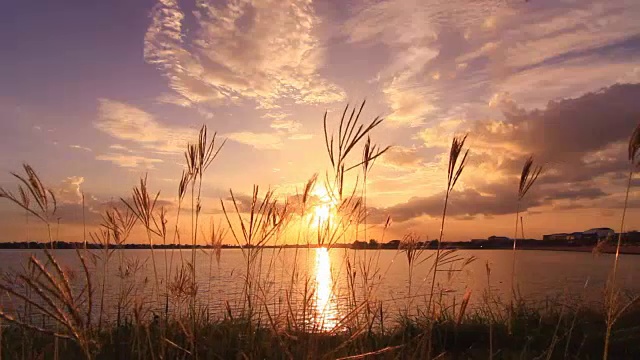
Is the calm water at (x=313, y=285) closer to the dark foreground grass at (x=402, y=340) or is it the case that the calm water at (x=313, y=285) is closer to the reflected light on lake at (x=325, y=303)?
the reflected light on lake at (x=325, y=303)

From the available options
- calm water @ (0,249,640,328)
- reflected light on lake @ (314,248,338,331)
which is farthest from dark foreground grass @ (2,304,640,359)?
calm water @ (0,249,640,328)

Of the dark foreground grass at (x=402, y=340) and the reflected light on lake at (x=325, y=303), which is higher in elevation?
the reflected light on lake at (x=325, y=303)

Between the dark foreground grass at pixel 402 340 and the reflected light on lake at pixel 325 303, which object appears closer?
the reflected light on lake at pixel 325 303

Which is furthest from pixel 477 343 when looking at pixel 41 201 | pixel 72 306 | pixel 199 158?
pixel 72 306

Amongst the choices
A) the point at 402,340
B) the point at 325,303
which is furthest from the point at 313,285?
the point at 402,340

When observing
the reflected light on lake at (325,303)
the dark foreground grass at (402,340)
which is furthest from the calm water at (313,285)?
the dark foreground grass at (402,340)

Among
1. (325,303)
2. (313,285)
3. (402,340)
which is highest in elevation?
(313,285)

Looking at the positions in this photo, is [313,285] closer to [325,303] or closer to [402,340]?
[325,303]

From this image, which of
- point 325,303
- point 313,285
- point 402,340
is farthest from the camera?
point 325,303

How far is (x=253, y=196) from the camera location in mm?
3479

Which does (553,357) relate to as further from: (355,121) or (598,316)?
(355,121)

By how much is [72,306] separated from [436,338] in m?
7.48

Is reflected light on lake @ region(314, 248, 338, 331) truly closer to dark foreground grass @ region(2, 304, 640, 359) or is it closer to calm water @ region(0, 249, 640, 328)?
calm water @ region(0, 249, 640, 328)

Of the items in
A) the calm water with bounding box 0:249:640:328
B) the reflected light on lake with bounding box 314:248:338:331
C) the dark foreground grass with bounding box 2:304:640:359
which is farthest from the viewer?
the dark foreground grass with bounding box 2:304:640:359
